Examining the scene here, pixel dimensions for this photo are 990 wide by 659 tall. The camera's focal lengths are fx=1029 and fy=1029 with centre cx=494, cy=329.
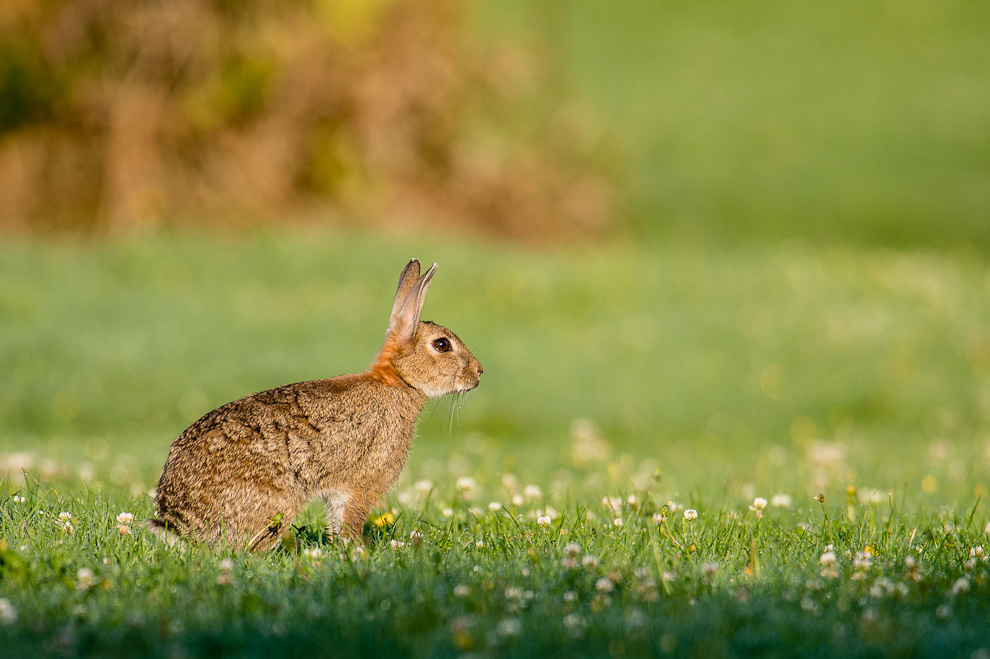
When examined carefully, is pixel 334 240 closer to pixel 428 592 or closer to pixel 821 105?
pixel 428 592

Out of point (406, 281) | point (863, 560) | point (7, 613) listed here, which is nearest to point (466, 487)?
point (406, 281)

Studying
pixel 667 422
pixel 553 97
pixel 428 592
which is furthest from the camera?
pixel 553 97

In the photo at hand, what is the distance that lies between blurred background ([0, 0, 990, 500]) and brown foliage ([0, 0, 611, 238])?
0.26 feet

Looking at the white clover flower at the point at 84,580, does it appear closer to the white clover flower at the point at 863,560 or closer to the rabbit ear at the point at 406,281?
the rabbit ear at the point at 406,281

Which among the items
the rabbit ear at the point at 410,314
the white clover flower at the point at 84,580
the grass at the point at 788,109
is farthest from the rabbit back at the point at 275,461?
the grass at the point at 788,109

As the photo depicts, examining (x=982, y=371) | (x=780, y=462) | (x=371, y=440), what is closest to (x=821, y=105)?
(x=982, y=371)

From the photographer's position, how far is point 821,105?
127ft

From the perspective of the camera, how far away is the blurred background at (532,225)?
13797 millimetres

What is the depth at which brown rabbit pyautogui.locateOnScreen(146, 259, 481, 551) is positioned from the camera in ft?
18.3

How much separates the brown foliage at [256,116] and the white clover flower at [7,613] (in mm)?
22538

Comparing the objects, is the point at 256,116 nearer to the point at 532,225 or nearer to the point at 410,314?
the point at 532,225

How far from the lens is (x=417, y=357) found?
670 cm

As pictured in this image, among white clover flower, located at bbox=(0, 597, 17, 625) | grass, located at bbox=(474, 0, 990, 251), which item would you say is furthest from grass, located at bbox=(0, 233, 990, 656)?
grass, located at bbox=(474, 0, 990, 251)

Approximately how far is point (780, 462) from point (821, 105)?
30391mm
